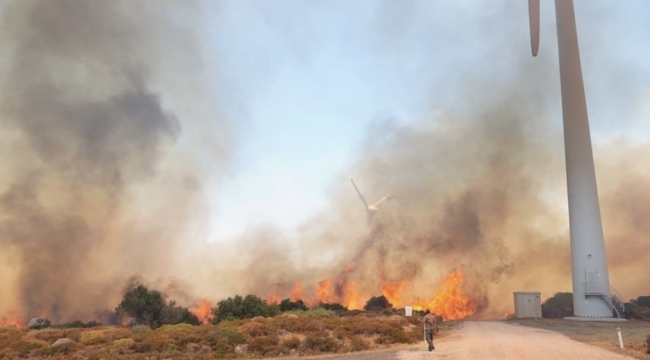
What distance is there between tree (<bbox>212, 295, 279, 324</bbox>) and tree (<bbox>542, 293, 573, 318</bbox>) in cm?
5177

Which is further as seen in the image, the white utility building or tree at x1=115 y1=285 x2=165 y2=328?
the white utility building

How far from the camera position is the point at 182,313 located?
65.4 m

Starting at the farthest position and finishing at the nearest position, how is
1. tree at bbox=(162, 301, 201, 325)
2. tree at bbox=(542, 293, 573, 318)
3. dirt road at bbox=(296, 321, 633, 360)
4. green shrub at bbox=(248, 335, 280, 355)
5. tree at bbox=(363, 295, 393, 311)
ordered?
1. tree at bbox=(363, 295, 393, 311)
2. tree at bbox=(542, 293, 573, 318)
3. tree at bbox=(162, 301, 201, 325)
4. green shrub at bbox=(248, 335, 280, 355)
5. dirt road at bbox=(296, 321, 633, 360)

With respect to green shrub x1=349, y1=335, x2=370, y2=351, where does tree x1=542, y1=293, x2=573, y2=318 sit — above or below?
above

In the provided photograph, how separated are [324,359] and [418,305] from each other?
67.0m

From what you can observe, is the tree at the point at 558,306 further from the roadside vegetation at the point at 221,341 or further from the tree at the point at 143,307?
the tree at the point at 143,307

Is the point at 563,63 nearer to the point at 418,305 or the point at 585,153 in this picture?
the point at 585,153

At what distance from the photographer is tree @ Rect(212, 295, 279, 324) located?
189ft

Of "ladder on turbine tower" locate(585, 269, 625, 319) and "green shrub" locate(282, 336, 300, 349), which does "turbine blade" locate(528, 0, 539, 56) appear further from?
"green shrub" locate(282, 336, 300, 349)

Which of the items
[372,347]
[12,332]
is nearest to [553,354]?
[372,347]

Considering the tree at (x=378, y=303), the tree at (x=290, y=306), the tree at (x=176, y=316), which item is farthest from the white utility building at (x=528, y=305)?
the tree at (x=176, y=316)

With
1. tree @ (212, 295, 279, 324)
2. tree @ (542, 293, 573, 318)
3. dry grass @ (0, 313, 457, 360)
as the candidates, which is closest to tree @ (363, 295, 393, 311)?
tree @ (542, 293, 573, 318)

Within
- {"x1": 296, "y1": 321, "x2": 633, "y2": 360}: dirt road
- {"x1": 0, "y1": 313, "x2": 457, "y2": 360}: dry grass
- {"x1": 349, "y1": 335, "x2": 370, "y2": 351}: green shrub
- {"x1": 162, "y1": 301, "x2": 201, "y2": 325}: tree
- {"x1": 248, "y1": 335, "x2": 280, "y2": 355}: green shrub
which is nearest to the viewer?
{"x1": 296, "y1": 321, "x2": 633, "y2": 360}: dirt road

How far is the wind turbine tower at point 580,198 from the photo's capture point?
6544 centimetres
